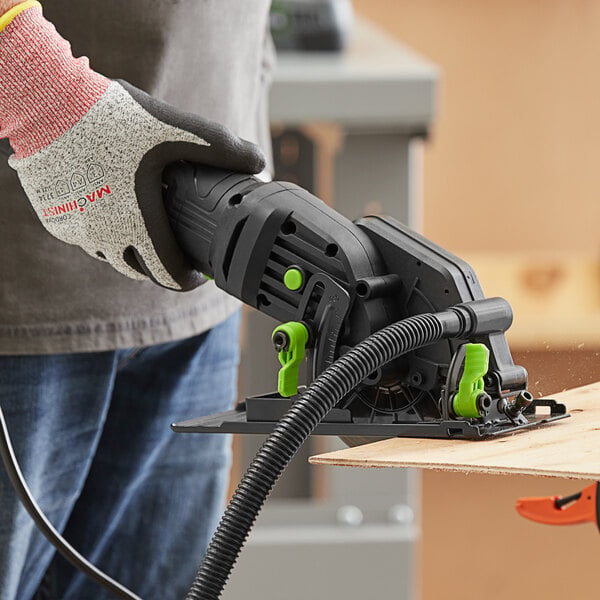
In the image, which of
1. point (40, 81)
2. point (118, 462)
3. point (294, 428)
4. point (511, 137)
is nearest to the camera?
point (294, 428)

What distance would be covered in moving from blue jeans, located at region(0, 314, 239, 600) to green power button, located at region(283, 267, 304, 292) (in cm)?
28

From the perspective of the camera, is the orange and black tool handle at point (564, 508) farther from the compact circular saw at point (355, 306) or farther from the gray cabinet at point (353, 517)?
the gray cabinet at point (353, 517)

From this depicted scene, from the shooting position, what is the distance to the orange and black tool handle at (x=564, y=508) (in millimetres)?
677

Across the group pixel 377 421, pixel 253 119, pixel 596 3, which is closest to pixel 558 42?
pixel 596 3

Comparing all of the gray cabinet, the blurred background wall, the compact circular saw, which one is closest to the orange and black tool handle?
the compact circular saw

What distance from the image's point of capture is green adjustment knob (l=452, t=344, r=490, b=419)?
598 millimetres

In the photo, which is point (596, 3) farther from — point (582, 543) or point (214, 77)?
point (214, 77)

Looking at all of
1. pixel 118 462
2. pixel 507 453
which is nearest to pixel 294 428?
pixel 507 453

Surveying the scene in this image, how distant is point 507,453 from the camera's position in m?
0.55

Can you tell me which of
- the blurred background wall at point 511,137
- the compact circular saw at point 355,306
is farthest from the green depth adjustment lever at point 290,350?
the blurred background wall at point 511,137

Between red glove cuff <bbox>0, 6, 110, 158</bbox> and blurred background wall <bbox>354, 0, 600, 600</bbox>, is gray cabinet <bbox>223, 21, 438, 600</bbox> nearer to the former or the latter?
red glove cuff <bbox>0, 6, 110, 158</bbox>

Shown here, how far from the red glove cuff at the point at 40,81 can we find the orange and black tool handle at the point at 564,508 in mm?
362

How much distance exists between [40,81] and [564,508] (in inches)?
16.0

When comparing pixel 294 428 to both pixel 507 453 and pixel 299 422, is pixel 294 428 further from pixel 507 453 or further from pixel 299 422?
pixel 507 453
